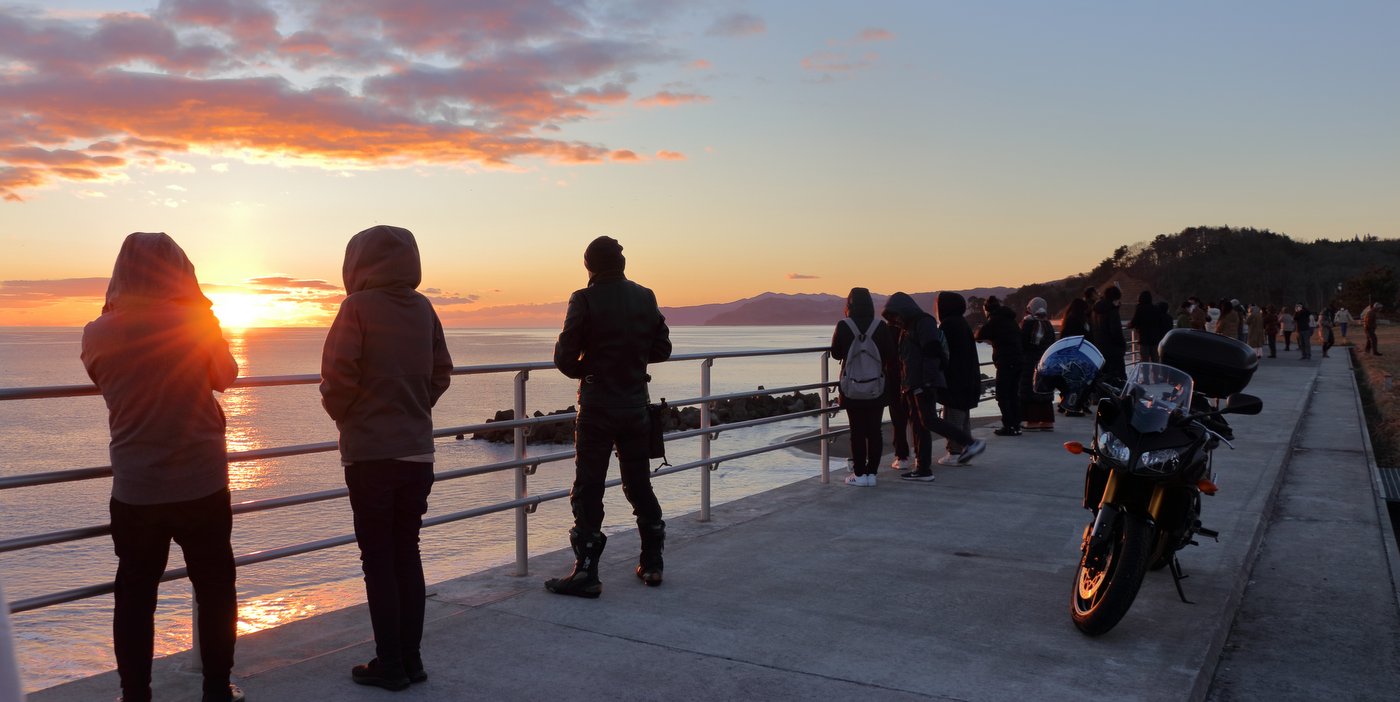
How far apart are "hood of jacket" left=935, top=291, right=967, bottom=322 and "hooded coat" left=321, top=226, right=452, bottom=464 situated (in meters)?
7.19

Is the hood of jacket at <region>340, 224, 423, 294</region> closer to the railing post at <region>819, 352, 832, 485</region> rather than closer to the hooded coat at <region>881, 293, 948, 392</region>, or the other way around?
the railing post at <region>819, 352, 832, 485</region>

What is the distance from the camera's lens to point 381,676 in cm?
390

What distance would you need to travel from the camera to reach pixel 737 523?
7.16 m

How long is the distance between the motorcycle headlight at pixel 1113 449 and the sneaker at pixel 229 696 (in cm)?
368

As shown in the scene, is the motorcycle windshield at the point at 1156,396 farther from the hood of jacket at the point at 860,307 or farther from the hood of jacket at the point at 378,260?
the hood of jacket at the point at 860,307

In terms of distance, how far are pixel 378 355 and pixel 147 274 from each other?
0.80m

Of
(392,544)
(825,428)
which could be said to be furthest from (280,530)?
(392,544)

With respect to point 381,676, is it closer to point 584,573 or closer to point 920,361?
point 584,573

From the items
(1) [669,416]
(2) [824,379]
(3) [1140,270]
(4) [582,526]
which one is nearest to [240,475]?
(1) [669,416]

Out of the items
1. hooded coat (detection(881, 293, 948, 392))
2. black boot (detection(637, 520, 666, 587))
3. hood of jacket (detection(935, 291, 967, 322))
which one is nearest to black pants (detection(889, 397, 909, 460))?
hooded coat (detection(881, 293, 948, 392))

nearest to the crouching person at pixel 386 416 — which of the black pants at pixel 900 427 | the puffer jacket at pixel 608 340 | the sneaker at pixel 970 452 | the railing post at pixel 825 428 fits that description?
the puffer jacket at pixel 608 340

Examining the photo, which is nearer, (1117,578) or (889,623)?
(1117,578)

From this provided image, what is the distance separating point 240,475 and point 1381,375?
101 feet

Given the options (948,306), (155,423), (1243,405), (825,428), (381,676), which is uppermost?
(948,306)
